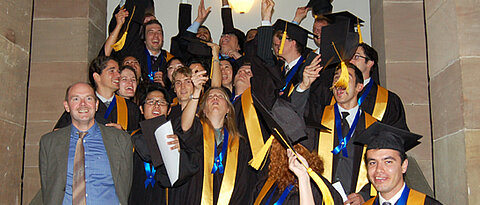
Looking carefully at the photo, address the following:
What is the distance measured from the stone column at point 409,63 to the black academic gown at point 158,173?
11.4 ft

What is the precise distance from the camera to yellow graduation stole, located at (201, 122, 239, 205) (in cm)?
511

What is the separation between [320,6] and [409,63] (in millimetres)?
1452

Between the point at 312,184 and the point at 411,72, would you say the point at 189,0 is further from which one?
the point at 312,184

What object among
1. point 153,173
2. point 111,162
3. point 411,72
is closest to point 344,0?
point 411,72

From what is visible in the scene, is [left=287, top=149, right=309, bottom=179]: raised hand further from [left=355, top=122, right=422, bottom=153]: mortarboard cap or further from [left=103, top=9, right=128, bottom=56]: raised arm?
[left=103, top=9, right=128, bottom=56]: raised arm

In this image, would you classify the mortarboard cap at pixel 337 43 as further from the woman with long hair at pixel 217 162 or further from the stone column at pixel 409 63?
the stone column at pixel 409 63

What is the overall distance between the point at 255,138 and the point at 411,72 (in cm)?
326

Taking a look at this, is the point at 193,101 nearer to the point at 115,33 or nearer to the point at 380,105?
the point at 380,105

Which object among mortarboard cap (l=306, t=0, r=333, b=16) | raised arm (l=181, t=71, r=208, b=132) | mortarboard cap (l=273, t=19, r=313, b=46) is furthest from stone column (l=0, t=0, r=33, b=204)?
mortarboard cap (l=306, t=0, r=333, b=16)

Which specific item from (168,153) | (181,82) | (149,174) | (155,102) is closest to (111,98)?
(155,102)

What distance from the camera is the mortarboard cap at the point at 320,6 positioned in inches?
323

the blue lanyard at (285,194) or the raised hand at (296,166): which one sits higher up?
the raised hand at (296,166)

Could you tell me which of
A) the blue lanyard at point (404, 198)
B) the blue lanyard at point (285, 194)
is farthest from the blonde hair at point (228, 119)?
the blue lanyard at point (404, 198)

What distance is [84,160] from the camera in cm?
465
